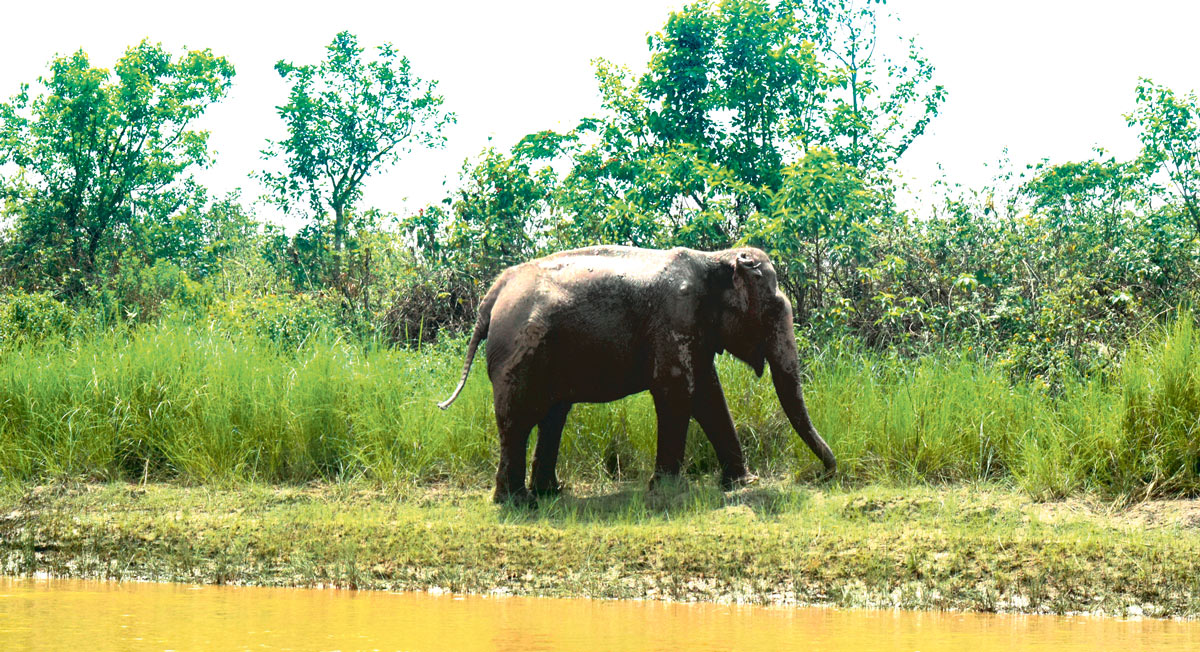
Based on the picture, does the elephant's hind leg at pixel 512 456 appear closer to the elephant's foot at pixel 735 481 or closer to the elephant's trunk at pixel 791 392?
the elephant's foot at pixel 735 481

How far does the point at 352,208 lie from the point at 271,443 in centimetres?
1216

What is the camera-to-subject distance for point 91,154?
2211 cm

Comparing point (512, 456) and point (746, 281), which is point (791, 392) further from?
point (512, 456)

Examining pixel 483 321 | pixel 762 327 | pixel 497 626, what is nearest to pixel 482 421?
pixel 483 321

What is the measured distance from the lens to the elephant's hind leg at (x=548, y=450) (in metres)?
7.87

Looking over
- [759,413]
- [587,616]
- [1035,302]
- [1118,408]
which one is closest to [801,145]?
[1035,302]

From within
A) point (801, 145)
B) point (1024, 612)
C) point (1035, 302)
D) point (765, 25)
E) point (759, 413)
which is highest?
point (765, 25)

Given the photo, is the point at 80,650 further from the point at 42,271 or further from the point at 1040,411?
the point at 42,271

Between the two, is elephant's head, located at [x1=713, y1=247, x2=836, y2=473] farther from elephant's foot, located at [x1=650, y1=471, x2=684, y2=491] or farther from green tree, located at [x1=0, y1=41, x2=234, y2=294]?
green tree, located at [x1=0, y1=41, x2=234, y2=294]

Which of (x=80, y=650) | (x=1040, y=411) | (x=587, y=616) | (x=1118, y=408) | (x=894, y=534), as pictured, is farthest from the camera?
(x=1040, y=411)

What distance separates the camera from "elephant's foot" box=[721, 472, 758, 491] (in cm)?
786

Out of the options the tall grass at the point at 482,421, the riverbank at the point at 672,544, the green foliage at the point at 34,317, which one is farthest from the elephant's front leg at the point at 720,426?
the green foliage at the point at 34,317

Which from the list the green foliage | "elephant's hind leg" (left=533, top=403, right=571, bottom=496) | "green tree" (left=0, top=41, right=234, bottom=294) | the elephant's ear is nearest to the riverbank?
"elephant's hind leg" (left=533, top=403, right=571, bottom=496)

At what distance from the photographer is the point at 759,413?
8.54 metres
